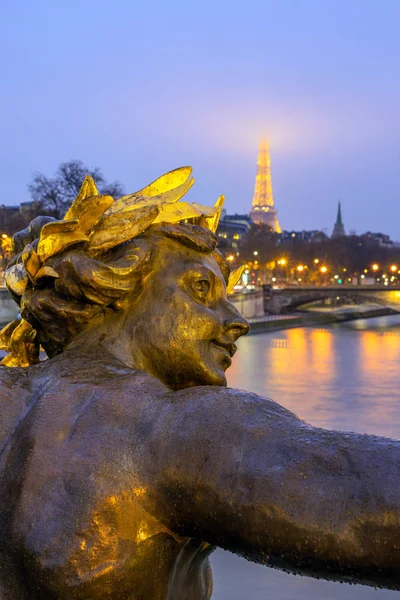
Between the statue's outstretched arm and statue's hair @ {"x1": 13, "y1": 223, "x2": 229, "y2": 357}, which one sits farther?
statue's hair @ {"x1": 13, "y1": 223, "x2": 229, "y2": 357}

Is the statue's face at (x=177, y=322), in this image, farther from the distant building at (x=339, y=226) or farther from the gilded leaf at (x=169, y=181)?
the distant building at (x=339, y=226)

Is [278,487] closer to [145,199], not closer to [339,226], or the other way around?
[145,199]

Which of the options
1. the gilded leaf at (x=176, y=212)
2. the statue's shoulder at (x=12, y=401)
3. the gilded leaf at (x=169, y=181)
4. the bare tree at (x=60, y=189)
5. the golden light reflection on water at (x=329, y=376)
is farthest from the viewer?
the bare tree at (x=60, y=189)

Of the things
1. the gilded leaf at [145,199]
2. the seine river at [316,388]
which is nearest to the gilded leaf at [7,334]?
the gilded leaf at [145,199]

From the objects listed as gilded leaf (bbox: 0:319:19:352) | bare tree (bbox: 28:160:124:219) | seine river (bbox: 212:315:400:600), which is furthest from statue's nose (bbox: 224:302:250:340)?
bare tree (bbox: 28:160:124:219)

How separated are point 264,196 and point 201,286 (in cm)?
14442

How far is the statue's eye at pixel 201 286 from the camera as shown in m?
1.64

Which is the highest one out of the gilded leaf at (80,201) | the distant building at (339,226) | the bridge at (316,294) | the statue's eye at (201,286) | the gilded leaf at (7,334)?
the distant building at (339,226)

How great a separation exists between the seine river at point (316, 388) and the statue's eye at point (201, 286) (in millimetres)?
4389

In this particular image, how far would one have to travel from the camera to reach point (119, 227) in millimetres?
1583

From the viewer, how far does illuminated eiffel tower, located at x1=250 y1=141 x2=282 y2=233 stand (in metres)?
140

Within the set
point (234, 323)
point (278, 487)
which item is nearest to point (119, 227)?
point (234, 323)

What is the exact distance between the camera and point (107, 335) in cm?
160

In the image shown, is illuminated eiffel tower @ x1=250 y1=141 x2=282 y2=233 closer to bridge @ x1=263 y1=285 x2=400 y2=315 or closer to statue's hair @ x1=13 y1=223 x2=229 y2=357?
bridge @ x1=263 y1=285 x2=400 y2=315
